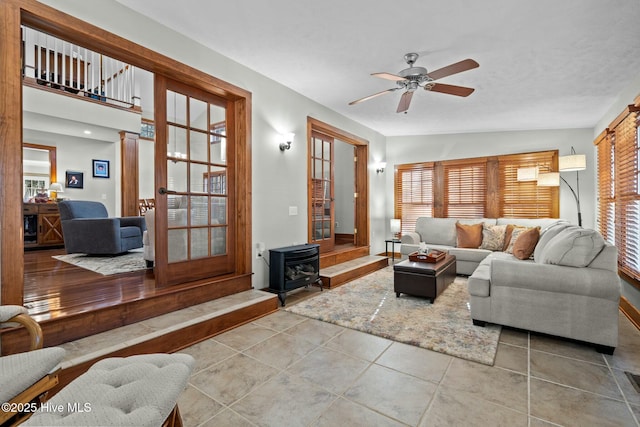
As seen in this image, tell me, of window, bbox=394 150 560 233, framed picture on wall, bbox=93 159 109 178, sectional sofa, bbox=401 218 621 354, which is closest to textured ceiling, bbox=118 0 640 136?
window, bbox=394 150 560 233

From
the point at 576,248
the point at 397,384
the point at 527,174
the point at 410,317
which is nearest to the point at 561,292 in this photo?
the point at 576,248

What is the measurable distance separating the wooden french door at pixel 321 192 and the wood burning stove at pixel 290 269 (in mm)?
939

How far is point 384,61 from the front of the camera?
324 centimetres

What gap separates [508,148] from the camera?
575 cm

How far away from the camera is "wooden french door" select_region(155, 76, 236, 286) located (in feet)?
9.53

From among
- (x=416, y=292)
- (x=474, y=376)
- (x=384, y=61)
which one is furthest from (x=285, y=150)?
(x=474, y=376)

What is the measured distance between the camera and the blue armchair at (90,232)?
4840 mm

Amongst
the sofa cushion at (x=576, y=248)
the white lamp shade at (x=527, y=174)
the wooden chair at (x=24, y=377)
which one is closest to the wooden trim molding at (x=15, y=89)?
the wooden chair at (x=24, y=377)

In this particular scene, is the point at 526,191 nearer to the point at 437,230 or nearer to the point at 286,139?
the point at 437,230

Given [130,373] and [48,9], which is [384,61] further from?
[130,373]

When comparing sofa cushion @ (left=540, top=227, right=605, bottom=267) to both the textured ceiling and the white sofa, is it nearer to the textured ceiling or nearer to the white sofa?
the textured ceiling

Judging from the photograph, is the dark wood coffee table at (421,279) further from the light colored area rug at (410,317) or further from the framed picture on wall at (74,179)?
the framed picture on wall at (74,179)

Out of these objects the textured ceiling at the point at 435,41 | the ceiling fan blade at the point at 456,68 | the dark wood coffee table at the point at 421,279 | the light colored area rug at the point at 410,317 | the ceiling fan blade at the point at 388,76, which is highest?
the textured ceiling at the point at 435,41

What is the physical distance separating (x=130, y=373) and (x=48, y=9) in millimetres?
2513
